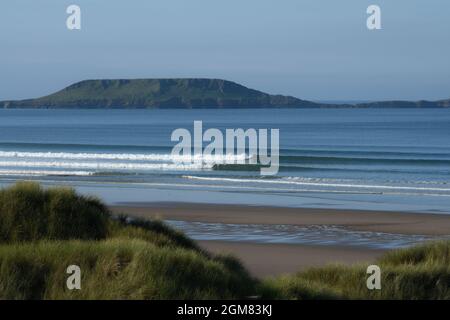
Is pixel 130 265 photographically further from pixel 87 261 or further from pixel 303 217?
pixel 303 217

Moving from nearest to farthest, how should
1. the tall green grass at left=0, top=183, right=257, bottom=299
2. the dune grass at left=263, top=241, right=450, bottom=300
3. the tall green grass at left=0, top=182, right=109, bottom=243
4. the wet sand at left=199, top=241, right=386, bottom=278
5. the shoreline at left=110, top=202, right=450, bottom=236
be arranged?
the tall green grass at left=0, top=183, right=257, bottom=299
the dune grass at left=263, top=241, right=450, bottom=300
the tall green grass at left=0, top=182, right=109, bottom=243
the wet sand at left=199, top=241, right=386, bottom=278
the shoreline at left=110, top=202, right=450, bottom=236

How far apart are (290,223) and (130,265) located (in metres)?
13.5

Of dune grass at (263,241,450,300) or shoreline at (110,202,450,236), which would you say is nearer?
dune grass at (263,241,450,300)

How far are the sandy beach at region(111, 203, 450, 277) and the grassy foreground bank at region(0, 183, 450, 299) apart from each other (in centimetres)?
340

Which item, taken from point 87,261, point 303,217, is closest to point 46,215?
point 87,261

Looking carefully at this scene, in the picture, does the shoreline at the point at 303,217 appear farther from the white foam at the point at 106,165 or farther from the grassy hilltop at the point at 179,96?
the grassy hilltop at the point at 179,96

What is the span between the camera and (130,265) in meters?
9.26

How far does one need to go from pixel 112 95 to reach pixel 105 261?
191m

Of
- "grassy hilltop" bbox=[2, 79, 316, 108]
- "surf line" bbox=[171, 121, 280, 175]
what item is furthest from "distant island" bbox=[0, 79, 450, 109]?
"surf line" bbox=[171, 121, 280, 175]

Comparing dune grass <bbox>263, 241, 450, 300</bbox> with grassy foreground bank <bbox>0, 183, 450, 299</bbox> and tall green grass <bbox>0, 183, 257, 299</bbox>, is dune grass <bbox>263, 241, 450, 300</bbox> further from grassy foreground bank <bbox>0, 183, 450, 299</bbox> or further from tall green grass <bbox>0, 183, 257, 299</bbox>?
tall green grass <bbox>0, 183, 257, 299</bbox>

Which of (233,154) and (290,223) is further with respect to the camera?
(233,154)

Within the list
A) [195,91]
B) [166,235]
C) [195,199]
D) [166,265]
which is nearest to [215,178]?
[195,199]

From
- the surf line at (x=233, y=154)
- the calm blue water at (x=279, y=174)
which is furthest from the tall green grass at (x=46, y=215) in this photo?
the surf line at (x=233, y=154)

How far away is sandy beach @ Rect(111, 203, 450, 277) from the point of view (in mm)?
16469
